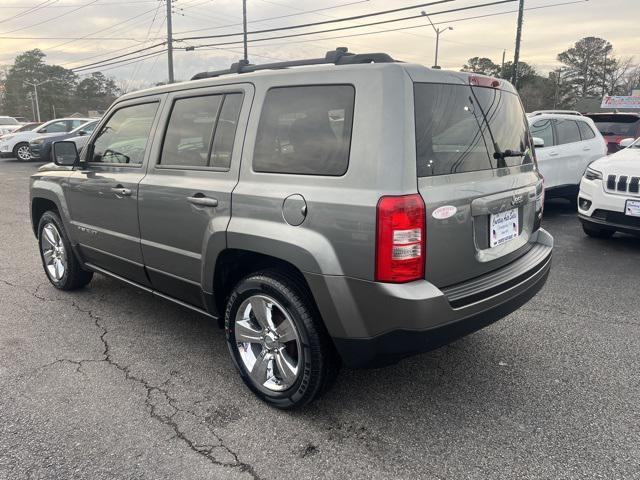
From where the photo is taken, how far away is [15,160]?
66.5 ft

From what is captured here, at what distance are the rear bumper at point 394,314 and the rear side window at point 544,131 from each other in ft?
20.1

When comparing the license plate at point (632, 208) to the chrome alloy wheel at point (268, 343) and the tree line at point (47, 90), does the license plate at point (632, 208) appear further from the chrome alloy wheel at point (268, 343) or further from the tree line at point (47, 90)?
the tree line at point (47, 90)

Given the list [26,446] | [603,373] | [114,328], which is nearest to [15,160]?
[114,328]

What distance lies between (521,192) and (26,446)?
296 cm

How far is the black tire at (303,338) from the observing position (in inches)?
99.1

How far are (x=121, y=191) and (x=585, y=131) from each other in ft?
26.0

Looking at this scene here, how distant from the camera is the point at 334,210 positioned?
2295 millimetres

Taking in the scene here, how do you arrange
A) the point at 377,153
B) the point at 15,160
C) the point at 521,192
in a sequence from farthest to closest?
the point at 15,160, the point at 521,192, the point at 377,153

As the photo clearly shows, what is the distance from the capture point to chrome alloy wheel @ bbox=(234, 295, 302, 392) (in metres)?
2.68

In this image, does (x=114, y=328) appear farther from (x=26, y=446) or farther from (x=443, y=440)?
(x=443, y=440)

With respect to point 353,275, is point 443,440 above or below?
below

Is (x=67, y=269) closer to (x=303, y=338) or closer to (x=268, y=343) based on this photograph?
(x=268, y=343)

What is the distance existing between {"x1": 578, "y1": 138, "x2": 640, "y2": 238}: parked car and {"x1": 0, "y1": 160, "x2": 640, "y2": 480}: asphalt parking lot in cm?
174

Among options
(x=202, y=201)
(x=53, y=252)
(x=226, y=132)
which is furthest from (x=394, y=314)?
(x=53, y=252)
